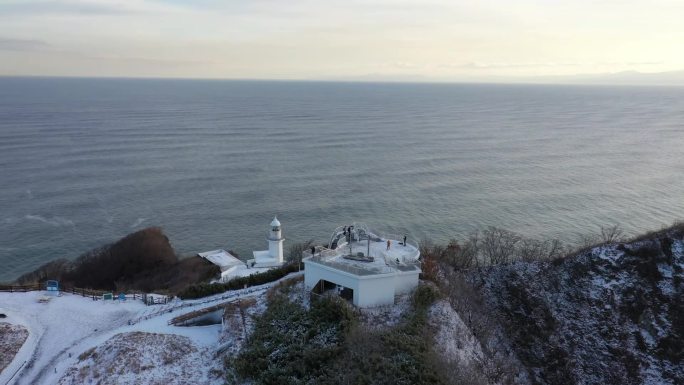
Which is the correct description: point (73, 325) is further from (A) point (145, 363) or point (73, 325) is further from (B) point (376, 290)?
(B) point (376, 290)

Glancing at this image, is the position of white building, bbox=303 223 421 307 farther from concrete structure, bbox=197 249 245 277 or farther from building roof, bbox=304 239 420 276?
concrete structure, bbox=197 249 245 277

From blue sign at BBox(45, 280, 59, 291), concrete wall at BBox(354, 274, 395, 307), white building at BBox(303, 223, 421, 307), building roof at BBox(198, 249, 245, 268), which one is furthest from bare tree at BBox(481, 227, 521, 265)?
blue sign at BBox(45, 280, 59, 291)

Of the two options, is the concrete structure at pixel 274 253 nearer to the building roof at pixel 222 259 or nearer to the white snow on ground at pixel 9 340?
the building roof at pixel 222 259

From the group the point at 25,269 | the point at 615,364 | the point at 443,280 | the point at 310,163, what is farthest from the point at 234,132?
the point at 615,364

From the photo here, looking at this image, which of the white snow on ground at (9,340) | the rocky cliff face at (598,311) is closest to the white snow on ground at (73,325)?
the white snow on ground at (9,340)

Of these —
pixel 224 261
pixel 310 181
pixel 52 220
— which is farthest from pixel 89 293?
pixel 310 181

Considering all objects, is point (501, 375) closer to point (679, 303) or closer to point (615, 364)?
A: point (615, 364)
